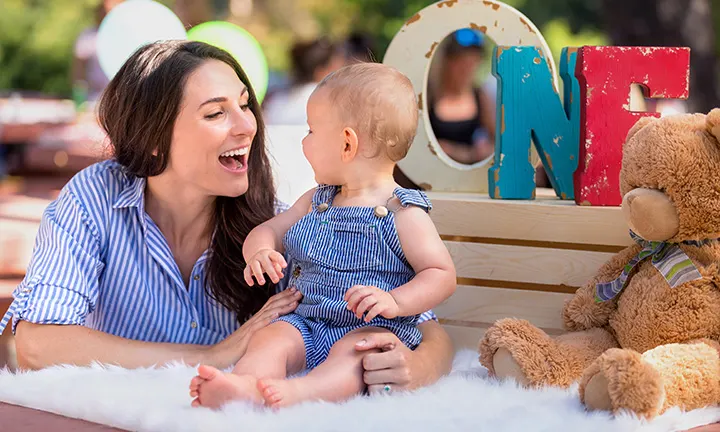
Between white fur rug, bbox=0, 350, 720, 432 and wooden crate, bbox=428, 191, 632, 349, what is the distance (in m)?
0.42

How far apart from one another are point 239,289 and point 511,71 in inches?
35.6

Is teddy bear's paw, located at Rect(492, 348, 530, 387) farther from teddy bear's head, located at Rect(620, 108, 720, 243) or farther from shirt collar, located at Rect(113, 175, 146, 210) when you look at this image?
shirt collar, located at Rect(113, 175, 146, 210)

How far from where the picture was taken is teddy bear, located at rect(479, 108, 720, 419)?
166 cm

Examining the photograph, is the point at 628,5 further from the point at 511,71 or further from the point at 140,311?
the point at 140,311

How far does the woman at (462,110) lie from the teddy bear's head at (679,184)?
4.19 m

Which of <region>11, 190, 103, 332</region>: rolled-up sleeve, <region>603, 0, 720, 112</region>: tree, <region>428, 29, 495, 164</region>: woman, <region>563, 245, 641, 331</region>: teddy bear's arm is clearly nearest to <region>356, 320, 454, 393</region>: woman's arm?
<region>563, 245, 641, 331</region>: teddy bear's arm

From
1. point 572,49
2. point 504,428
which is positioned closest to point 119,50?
point 572,49

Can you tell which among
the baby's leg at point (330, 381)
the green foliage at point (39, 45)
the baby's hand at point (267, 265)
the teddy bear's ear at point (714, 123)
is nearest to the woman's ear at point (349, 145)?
the baby's hand at point (267, 265)

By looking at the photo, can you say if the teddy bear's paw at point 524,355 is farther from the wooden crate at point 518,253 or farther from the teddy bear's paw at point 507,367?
the wooden crate at point 518,253

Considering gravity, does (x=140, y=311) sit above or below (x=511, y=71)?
below

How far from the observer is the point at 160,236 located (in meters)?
2.17

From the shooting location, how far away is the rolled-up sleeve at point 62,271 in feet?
6.38

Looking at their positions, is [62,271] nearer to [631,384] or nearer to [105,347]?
[105,347]

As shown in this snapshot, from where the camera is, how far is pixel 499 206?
224 centimetres
